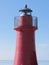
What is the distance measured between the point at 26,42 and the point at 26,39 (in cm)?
17

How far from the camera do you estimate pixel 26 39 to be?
14492 millimetres

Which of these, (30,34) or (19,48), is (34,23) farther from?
(19,48)

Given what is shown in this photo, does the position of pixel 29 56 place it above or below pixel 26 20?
below

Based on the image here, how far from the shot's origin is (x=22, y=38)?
14547mm

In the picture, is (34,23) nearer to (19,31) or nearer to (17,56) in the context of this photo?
(19,31)

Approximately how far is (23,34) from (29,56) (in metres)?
1.29

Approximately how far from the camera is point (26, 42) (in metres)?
14.5

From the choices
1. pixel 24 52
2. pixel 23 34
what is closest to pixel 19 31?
pixel 23 34

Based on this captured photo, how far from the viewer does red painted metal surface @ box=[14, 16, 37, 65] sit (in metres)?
14.4

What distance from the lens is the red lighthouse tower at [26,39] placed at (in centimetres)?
1438

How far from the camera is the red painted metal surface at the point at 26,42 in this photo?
47.1ft

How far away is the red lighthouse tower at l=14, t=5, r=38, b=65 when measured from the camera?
14.4 m

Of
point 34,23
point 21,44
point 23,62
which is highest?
point 34,23

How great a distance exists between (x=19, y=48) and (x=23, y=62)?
2.71 ft
